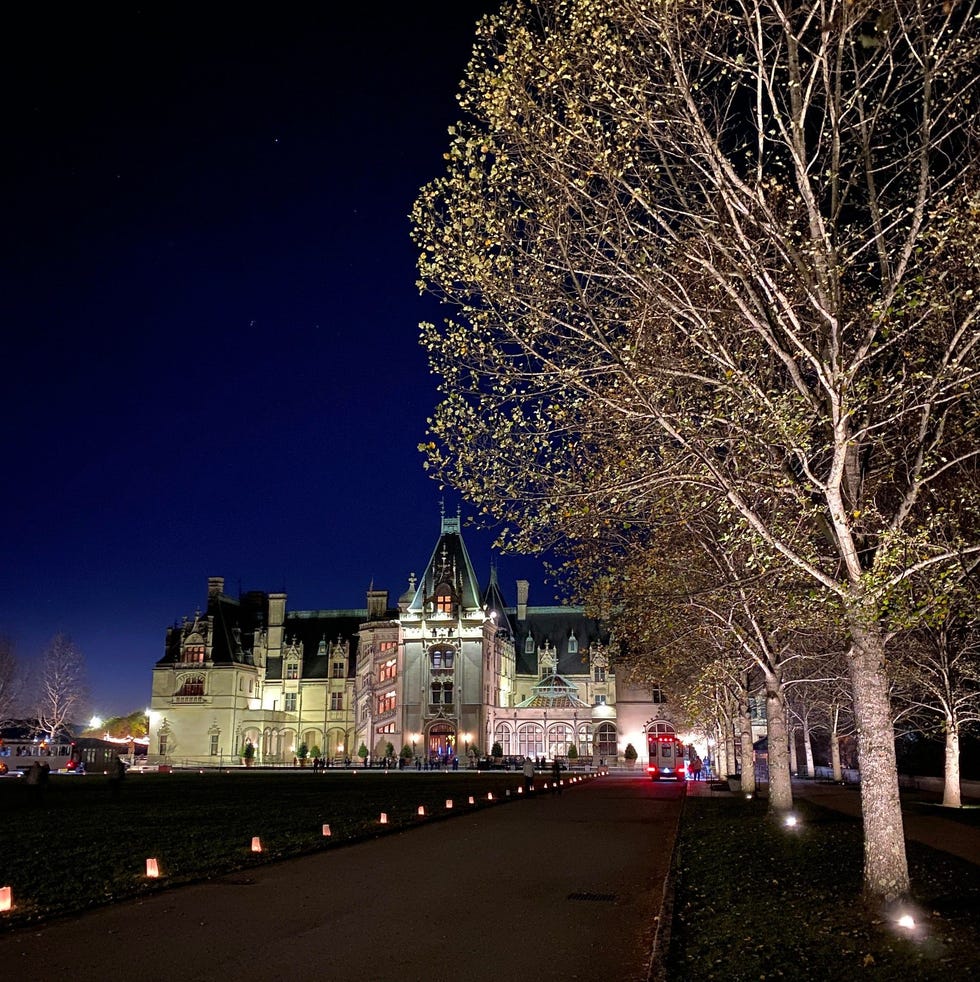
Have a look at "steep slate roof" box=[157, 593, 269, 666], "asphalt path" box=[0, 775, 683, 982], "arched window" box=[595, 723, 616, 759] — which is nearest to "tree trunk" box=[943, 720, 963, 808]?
"asphalt path" box=[0, 775, 683, 982]

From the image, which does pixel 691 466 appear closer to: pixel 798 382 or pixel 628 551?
pixel 798 382

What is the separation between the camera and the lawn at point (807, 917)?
8.86 m

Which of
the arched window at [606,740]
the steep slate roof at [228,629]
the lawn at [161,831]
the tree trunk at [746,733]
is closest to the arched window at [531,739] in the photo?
the arched window at [606,740]

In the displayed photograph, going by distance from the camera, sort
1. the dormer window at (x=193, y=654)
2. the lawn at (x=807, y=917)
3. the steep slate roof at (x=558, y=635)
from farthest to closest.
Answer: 1. the steep slate roof at (x=558, y=635)
2. the dormer window at (x=193, y=654)
3. the lawn at (x=807, y=917)

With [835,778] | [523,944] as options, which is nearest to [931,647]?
[835,778]

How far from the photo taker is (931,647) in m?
32.8

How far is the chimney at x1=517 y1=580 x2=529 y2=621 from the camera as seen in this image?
9750 cm

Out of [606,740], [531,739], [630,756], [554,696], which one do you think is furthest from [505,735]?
[630,756]

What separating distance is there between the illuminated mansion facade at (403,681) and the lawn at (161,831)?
41538 mm

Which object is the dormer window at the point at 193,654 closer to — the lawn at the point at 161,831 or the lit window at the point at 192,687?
the lit window at the point at 192,687

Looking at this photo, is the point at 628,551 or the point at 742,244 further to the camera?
the point at 628,551

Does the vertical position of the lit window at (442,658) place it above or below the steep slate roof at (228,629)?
below

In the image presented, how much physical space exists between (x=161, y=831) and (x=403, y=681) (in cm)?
5962

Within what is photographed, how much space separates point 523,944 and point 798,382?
26.7ft
